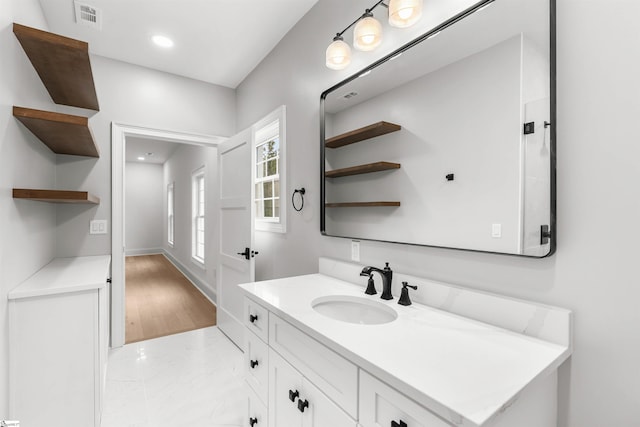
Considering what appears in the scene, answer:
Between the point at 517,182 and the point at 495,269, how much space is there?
325 millimetres

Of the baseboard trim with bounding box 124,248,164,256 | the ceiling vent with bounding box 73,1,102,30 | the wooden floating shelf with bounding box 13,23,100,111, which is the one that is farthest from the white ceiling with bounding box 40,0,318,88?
the baseboard trim with bounding box 124,248,164,256

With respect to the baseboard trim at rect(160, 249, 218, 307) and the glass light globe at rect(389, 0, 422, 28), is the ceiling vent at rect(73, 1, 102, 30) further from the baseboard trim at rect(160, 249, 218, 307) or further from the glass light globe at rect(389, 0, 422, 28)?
the baseboard trim at rect(160, 249, 218, 307)

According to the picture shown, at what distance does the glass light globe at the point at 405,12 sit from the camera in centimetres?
125

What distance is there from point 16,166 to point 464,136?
6.80 ft

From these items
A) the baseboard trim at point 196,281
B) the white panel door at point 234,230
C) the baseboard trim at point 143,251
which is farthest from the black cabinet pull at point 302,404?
the baseboard trim at point 143,251

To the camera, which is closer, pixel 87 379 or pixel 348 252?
pixel 87 379

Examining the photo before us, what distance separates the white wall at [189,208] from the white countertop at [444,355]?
3131 mm

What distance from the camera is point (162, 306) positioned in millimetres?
3955

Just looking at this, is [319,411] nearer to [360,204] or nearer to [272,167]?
[360,204]

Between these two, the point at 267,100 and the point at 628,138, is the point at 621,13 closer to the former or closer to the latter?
the point at 628,138

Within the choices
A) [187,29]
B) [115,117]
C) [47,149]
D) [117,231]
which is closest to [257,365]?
[117,231]

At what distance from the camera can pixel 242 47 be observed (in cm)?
263

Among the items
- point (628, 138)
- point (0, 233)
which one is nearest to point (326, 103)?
point (628, 138)

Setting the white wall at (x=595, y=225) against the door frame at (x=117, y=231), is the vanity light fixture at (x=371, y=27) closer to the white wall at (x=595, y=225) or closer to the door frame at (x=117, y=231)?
the white wall at (x=595, y=225)
